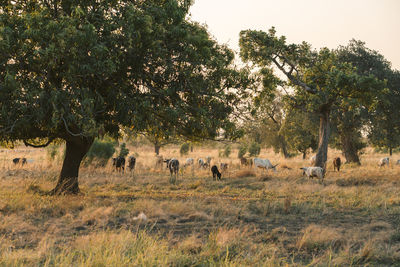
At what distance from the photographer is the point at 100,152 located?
1085 inches

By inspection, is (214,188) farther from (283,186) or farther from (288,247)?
(288,247)

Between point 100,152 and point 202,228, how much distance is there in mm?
20293

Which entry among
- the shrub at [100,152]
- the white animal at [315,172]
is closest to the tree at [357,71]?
the white animal at [315,172]

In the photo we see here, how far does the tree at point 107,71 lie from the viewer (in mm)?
9664

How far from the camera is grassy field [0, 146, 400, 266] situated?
19.7 feet

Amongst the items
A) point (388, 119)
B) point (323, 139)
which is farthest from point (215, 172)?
point (388, 119)

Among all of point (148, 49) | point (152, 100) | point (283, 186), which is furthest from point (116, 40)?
point (283, 186)

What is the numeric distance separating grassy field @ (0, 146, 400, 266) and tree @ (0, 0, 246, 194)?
2.44m

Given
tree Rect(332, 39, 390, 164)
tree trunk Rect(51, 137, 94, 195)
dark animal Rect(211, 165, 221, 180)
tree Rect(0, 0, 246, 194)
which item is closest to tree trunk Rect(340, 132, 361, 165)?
tree Rect(332, 39, 390, 164)

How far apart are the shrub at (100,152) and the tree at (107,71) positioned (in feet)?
42.9

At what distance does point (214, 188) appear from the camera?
17531 mm

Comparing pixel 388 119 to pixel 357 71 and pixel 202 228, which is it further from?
pixel 202 228

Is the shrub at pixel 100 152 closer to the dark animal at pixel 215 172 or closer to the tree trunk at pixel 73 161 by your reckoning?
the dark animal at pixel 215 172

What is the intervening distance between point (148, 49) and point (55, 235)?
241 inches
